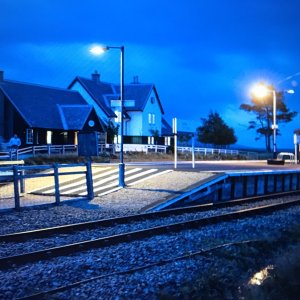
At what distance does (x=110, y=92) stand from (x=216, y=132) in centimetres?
A: 1832

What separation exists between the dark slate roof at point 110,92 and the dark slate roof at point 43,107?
6.63 meters

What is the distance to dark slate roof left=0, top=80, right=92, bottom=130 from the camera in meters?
51.1

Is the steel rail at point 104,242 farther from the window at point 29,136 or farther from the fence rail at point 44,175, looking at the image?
the window at point 29,136

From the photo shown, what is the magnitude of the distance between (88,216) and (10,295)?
26.2 feet

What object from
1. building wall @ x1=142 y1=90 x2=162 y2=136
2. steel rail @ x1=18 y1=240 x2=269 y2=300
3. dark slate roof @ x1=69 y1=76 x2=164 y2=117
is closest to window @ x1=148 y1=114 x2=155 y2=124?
building wall @ x1=142 y1=90 x2=162 y2=136

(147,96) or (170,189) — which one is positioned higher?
(147,96)

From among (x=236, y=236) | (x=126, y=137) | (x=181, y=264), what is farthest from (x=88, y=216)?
(x=126, y=137)

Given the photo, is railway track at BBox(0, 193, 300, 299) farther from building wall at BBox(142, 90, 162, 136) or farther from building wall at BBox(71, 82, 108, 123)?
building wall at BBox(142, 90, 162, 136)

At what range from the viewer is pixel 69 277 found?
8.31 metres

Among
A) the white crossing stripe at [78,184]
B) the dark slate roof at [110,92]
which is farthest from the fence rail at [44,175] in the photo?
the dark slate roof at [110,92]

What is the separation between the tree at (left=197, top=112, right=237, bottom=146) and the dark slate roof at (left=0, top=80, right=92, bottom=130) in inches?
1080

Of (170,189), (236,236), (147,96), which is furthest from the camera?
(147,96)

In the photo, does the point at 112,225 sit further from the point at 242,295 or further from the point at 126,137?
the point at 126,137

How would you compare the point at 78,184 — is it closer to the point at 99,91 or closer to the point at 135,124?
the point at 99,91
